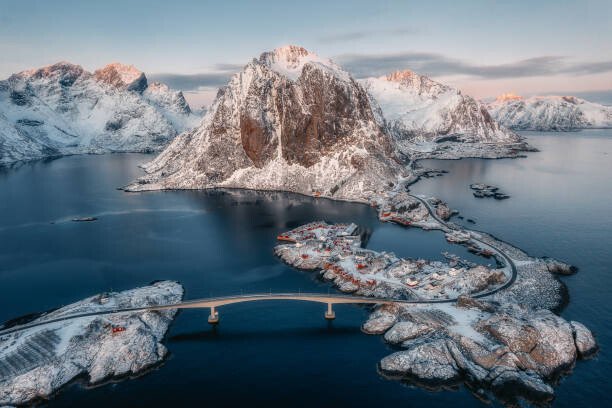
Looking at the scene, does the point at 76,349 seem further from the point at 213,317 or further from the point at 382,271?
the point at 382,271

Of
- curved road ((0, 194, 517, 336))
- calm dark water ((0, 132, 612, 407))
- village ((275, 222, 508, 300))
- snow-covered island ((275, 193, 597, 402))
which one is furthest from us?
village ((275, 222, 508, 300))

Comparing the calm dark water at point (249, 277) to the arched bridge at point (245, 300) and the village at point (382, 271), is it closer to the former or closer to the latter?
the arched bridge at point (245, 300)

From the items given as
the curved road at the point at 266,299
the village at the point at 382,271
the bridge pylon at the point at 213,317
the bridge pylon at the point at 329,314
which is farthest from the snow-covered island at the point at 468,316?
the bridge pylon at the point at 213,317

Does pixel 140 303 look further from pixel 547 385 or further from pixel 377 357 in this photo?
pixel 547 385

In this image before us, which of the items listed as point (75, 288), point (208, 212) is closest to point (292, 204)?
point (208, 212)

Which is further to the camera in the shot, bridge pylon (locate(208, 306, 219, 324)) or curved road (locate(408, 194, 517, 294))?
curved road (locate(408, 194, 517, 294))

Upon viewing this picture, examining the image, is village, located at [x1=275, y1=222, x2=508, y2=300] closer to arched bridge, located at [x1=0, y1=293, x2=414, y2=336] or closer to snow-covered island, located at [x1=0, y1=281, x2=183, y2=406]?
arched bridge, located at [x1=0, y1=293, x2=414, y2=336]

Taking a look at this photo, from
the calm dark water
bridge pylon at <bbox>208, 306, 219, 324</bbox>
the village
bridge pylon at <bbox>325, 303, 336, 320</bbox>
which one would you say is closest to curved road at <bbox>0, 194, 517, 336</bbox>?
bridge pylon at <bbox>208, 306, 219, 324</bbox>
